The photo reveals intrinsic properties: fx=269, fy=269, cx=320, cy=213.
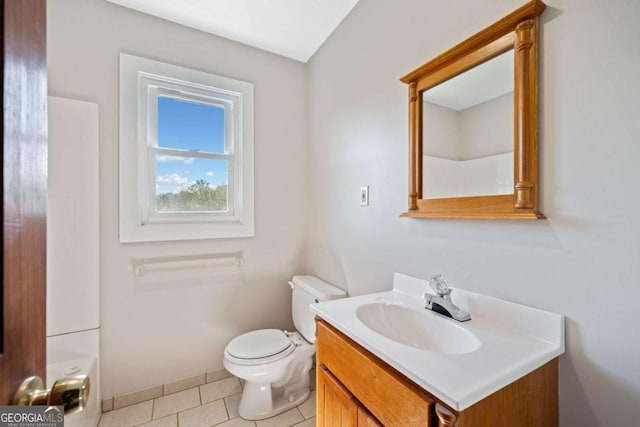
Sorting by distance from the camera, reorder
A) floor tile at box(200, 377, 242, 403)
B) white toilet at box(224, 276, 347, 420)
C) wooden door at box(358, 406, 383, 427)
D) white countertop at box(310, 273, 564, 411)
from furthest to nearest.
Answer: floor tile at box(200, 377, 242, 403), white toilet at box(224, 276, 347, 420), wooden door at box(358, 406, 383, 427), white countertop at box(310, 273, 564, 411)

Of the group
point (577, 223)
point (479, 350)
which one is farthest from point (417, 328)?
point (577, 223)

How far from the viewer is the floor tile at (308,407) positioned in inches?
63.8

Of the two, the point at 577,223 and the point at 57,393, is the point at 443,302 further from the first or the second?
the point at 57,393

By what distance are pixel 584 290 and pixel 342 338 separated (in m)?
0.74

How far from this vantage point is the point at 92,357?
153 centimetres

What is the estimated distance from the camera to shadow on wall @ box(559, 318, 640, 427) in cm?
69

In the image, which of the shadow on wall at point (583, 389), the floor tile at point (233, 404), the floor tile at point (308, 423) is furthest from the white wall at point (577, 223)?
the floor tile at point (233, 404)

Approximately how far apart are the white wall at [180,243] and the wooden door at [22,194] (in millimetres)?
1410

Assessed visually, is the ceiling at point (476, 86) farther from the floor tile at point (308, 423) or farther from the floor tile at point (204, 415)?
the floor tile at point (204, 415)

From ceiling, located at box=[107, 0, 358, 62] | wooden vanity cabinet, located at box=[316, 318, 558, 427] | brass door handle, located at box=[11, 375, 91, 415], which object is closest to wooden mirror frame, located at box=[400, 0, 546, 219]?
wooden vanity cabinet, located at box=[316, 318, 558, 427]

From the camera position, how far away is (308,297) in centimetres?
181

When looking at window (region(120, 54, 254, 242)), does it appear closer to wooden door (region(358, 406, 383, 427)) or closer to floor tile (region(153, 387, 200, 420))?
floor tile (region(153, 387, 200, 420))

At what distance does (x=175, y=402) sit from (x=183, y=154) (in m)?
1.63

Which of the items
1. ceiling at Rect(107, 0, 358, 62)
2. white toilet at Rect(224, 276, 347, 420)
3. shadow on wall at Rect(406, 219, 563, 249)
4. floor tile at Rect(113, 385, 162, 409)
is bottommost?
floor tile at Rect(113, 385, 162, 409)
